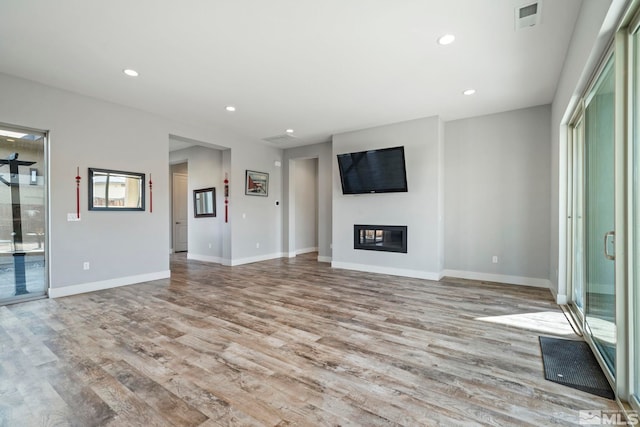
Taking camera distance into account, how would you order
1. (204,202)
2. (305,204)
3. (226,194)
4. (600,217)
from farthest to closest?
(305,204) < (204,202) < (226,194) < (600,217)

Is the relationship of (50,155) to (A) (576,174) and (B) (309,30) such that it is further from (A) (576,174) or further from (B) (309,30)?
(A) (576,174)

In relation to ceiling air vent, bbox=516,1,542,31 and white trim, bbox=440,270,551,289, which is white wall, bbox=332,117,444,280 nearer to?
white trim, bbox=440,270,551,289

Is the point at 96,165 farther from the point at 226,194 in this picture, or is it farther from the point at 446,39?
the point at 446,39

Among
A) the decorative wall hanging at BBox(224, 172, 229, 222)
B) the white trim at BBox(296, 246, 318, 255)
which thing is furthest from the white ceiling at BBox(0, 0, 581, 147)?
the white trim at BBox(296, 246, 318, 255)

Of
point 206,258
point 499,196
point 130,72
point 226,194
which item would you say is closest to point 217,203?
→ point 226,194

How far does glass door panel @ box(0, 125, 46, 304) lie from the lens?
3.87m

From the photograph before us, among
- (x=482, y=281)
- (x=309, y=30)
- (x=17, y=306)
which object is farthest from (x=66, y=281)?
(x=482, y=281)

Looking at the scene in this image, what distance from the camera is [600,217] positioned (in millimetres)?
2383

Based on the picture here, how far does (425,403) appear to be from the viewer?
180cm

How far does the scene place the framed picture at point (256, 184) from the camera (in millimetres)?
6989

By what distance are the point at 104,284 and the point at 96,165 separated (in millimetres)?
1858

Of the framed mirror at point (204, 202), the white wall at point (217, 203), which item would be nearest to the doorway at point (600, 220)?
the white wall at point (217, 203)

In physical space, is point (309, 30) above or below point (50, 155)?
above

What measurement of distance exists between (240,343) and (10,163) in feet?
13.3
